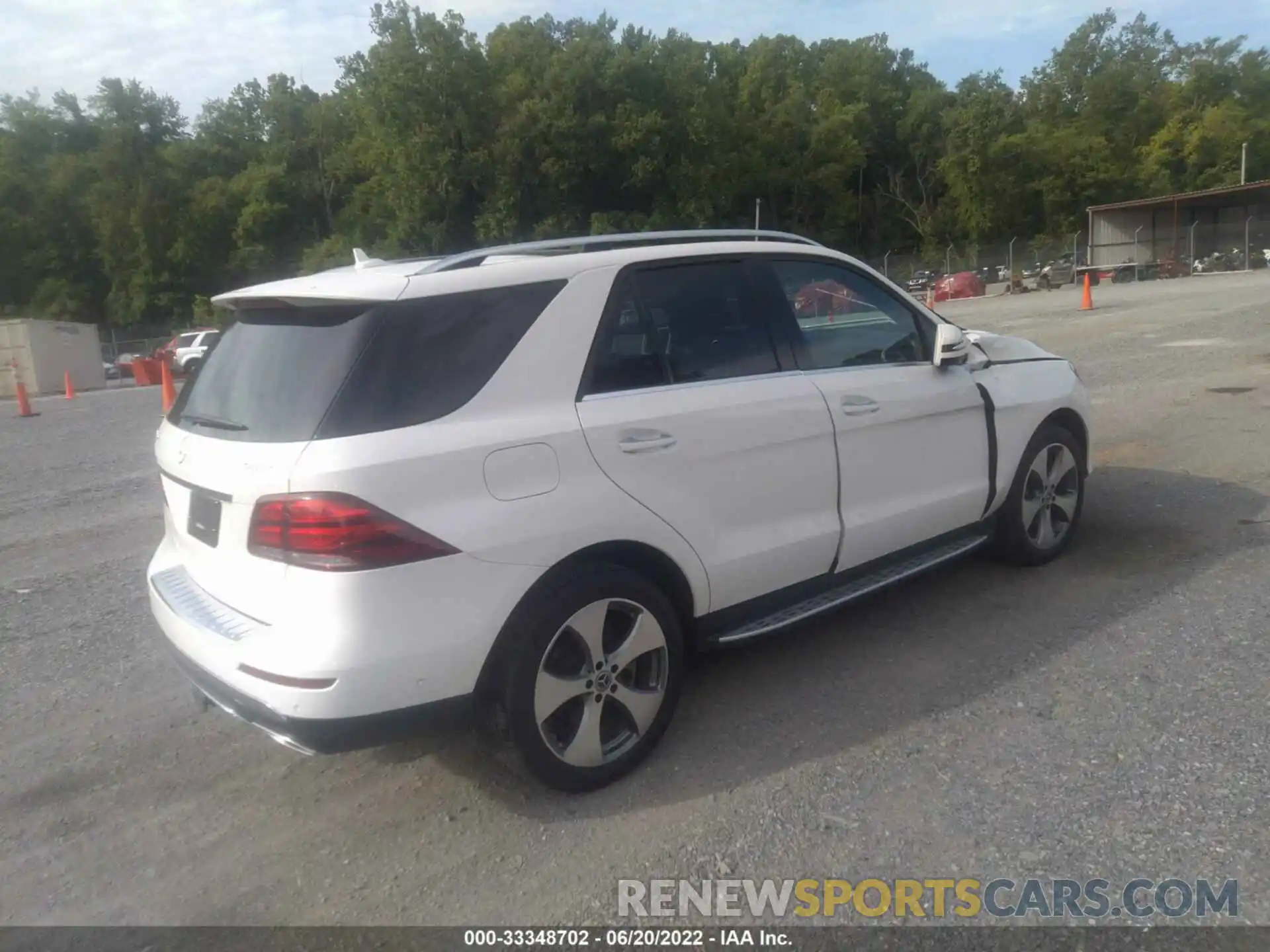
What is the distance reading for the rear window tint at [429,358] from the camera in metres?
3.17

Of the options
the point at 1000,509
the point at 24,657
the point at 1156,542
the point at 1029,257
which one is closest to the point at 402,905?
the point at 24,657

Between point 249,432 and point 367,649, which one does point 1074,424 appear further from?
point 249,432

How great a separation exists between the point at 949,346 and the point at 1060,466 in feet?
3.96

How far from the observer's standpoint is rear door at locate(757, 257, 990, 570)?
14.2 feet

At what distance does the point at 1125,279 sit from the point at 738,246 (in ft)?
142

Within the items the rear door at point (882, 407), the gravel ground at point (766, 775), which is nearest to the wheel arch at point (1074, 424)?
the gravel ground at point (766, 775)

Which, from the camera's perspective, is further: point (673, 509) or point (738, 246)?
point (738, 246)

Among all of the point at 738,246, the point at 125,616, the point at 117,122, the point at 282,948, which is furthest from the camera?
the point at 117,122

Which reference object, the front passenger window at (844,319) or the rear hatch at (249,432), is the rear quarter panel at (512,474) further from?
the front passenger window at (844,319)

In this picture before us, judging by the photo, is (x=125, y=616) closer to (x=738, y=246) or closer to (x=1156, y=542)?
(x=738, y=246)

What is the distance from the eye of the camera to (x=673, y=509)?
12.1 ft

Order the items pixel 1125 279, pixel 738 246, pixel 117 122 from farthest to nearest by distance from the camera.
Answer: pixel 117 122, pixel 1125 279, pixel 738 246

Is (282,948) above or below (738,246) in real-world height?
below

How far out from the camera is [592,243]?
3.96m
